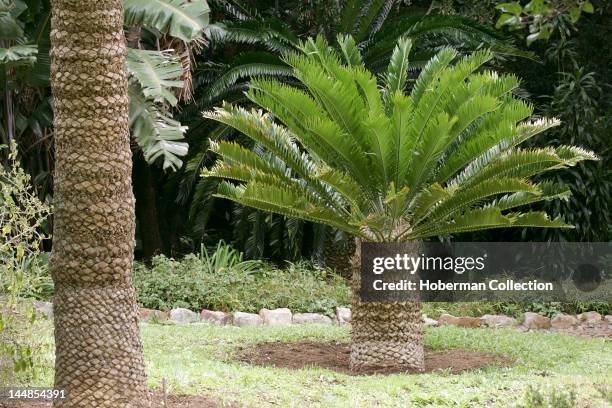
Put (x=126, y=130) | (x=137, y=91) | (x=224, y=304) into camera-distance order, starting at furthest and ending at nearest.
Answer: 1. (x=224, y=304)
2. (x=137, y=91)
3. (x=126, y=130)

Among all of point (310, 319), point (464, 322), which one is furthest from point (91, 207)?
point (464, 322)

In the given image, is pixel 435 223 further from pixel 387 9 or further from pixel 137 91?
pixel 387 9

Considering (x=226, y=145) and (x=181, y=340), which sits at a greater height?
(x=226, y=145)

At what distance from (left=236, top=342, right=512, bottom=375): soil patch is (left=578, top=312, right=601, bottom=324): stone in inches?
129

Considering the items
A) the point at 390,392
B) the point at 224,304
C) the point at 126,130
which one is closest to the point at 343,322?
the point at 224,304

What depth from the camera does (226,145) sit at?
8.42 meters

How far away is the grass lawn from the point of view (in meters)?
6.43

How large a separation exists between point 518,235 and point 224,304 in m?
5.40

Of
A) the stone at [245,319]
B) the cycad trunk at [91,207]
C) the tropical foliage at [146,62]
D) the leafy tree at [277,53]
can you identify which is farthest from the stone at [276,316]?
the cycad trunk at [91,207]

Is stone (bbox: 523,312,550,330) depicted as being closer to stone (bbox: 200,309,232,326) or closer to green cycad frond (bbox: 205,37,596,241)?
green cycad frond (bbox: 205,37,596,241)

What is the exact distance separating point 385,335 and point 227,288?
11.6 ft

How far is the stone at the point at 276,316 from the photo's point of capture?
1077cm

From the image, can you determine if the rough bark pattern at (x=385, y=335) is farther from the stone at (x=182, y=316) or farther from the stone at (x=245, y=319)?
the stone at (x=182, y=316)

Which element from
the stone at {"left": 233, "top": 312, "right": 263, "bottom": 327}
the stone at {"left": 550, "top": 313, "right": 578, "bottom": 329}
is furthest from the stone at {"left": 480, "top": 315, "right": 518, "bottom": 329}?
the stone at {"left": 233, "top": 312, "right": 263, "bottom": 327}
